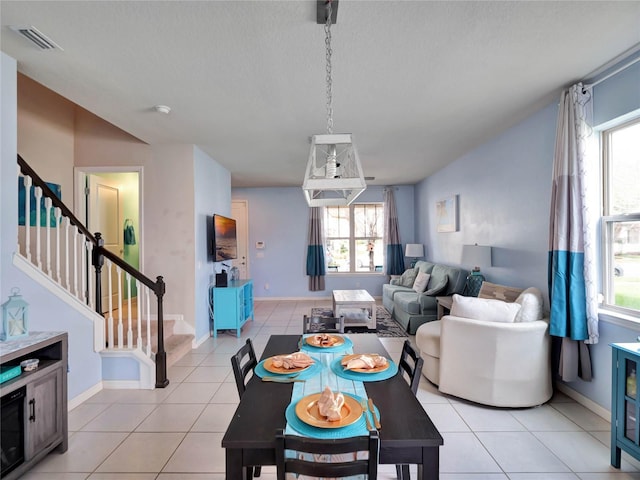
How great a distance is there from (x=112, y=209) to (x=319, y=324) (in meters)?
4.35

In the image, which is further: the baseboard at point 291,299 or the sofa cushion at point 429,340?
the baseboard at point 291,299

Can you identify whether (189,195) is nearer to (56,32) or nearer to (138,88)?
(138,88)

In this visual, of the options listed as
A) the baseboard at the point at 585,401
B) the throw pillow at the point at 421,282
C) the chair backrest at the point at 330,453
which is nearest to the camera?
the chair backrest at the point at 330,453

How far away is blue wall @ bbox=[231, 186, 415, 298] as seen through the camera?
727cm

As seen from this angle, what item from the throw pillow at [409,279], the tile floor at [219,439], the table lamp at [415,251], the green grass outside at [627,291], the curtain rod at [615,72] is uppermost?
the curtain rod at [615,72]

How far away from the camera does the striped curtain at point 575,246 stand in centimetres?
239

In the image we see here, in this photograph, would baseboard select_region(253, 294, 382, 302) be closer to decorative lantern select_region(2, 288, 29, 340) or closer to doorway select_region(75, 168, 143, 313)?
doorway select_region(75, 168, 143, 313)

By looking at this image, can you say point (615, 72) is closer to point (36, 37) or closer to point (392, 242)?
point (36, 37)

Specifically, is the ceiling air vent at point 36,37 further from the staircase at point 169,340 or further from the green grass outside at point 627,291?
the green grass outside at point 627,291

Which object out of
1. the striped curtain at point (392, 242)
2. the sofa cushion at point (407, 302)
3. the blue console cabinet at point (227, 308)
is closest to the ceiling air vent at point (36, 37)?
the blue console cabinet at point (227, 308)

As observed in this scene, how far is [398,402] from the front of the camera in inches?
52.2

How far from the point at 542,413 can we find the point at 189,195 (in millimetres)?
4291

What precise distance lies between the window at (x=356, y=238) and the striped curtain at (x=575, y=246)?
4.90m

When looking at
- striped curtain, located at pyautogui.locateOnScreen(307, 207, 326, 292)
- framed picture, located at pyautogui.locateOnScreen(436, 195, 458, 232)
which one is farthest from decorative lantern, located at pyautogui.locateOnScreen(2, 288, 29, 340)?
striped curtain, located at pyautogui.locateOnScreen(307, 207, 326, 292)
